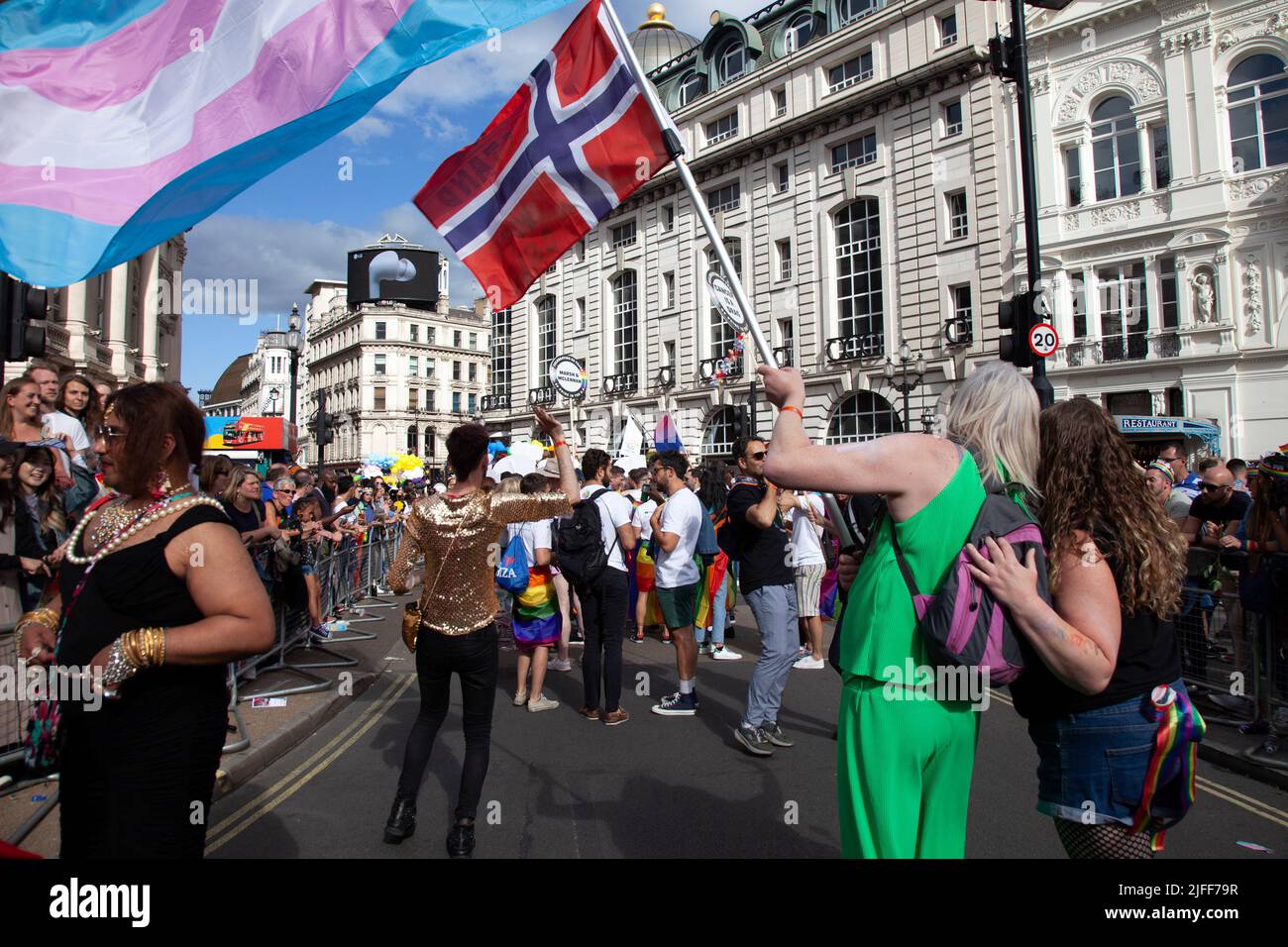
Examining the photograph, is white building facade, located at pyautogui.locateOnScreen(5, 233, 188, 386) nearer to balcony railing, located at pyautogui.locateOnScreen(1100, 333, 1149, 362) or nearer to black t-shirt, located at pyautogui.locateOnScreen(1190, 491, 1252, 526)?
black t-shirt, located at pyautogui.locateOnScreen(1190, 491, 1252, 526)

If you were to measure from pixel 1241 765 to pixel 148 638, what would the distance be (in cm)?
648

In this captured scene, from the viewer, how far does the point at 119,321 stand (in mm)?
35281

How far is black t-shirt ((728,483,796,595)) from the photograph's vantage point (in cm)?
549

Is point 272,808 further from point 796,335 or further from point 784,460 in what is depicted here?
point 796,335

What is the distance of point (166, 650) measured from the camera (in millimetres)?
2041

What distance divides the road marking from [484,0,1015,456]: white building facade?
17331 mm

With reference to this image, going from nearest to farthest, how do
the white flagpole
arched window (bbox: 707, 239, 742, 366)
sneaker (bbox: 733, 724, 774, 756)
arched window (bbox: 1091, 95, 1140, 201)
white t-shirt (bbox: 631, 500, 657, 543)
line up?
the white flagpole < sneaker (bbox: 733, 724, 774, 756) < white t-shirt (bbox: 631, 500, 657, 543) < arched window (bbox: 1091, 95, 1140, 201) < arched window (bbox: 707, 239, 742, 366)

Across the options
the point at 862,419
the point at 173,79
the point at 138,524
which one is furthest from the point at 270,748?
the point at 862,419

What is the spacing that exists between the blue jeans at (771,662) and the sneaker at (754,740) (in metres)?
0.05

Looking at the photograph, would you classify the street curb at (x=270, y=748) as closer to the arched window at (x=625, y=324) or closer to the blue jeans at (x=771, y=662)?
the blue jeans at (x=771, y=662)

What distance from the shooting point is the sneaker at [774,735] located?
546 cm

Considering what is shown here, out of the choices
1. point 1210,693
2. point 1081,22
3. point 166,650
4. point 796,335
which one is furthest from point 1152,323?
point 166,650

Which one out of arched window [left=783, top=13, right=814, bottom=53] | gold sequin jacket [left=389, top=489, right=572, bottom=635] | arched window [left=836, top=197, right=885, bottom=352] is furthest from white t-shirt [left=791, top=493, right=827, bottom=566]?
arched window [left=783, top=13, right=814, bottom=53]

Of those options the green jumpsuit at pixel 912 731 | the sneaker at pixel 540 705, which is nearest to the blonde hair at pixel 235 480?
the sneaker at pixel 540 705
